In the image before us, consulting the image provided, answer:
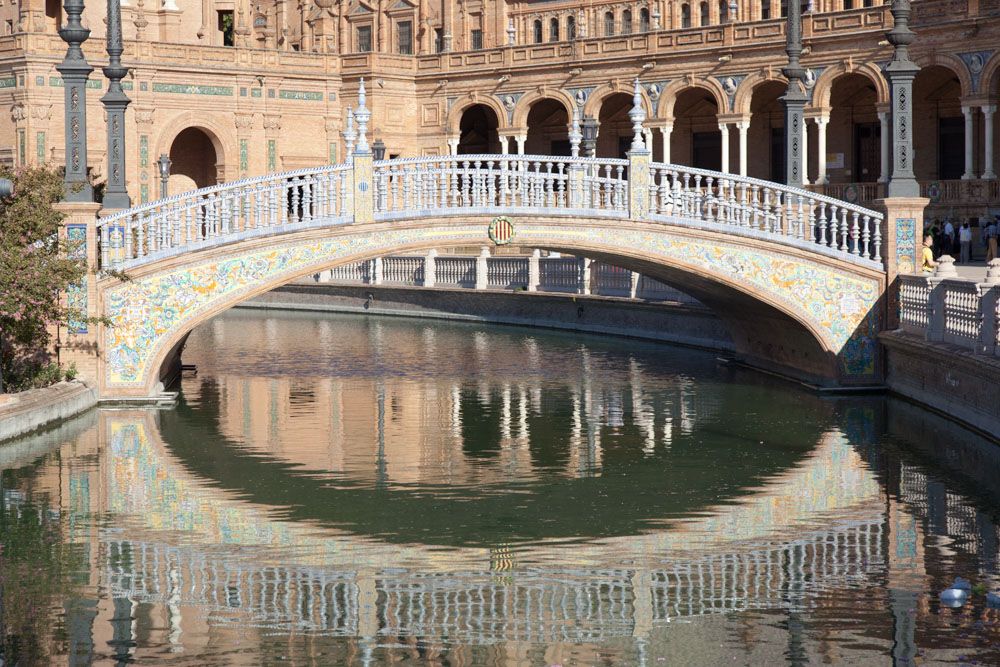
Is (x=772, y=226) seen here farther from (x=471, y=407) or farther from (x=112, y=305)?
(x=112, y=305)

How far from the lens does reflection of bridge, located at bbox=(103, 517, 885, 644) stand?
8766 millimetres

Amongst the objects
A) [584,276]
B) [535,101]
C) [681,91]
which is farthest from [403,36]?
[584,276]

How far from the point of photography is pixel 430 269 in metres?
33.4

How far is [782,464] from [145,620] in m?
6.80

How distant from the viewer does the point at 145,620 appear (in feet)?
29.0

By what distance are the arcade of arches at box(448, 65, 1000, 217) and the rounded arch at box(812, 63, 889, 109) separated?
25mm

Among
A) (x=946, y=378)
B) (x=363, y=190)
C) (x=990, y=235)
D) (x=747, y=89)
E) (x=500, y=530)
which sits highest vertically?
(x=747, y=89)

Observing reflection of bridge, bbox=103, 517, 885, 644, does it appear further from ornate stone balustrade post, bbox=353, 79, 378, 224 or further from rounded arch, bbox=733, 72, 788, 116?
rounded arch, bbox=733, 72, 788, 116

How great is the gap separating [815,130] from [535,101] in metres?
8.63

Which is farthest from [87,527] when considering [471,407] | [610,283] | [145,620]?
[610,283]

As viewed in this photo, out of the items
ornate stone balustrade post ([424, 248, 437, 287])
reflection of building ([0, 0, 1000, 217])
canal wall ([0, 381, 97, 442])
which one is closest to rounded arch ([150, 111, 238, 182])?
reflection of building ([0, 0, 1000, 217])

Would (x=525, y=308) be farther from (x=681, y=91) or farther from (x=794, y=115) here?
(x=681, y=91)

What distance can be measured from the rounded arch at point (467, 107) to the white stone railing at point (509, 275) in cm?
1300

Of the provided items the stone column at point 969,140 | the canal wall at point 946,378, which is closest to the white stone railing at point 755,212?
the canal wall at point 946,378
